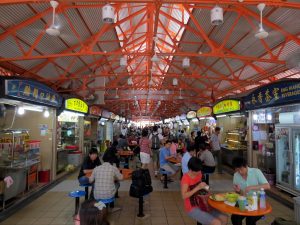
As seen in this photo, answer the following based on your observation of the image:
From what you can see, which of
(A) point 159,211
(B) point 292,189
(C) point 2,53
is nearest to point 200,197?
(A) point 159,211

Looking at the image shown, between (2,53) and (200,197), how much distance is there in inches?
306

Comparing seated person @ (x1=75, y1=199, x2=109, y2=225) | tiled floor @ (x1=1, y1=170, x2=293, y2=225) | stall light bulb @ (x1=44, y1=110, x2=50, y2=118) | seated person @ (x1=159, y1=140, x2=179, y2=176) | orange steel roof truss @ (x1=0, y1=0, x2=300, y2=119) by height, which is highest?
orange steel roof truss @ (x1=0, y1=0, x2=300, y2=119)

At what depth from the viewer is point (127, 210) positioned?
18.3 ft

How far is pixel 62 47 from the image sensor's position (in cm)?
921

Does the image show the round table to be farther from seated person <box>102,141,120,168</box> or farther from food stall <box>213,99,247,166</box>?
food stall <box>213,99,247,166</box>

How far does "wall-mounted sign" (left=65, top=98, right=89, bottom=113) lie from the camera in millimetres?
8891

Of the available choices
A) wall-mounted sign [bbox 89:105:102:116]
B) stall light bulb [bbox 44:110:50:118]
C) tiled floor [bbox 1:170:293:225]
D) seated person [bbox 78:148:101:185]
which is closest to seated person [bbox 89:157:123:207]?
tiled floor [bbox 1:170:293:225]

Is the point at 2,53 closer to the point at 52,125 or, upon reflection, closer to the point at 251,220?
the point at 52,125

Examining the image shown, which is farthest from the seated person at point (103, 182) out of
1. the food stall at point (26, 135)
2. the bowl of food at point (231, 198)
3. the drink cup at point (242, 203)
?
the food stall at point (26, 135)

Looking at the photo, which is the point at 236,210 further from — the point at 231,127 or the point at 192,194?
the point at 231,127

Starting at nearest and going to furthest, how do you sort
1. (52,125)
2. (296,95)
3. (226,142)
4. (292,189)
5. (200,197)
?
(200,197), (296,95), (292,189), (52,125), (226,142)

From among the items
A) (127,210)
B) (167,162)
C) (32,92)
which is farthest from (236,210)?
(32,92)

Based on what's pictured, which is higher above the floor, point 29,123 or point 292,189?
point 29,123

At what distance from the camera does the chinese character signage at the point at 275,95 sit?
561 centimetres
